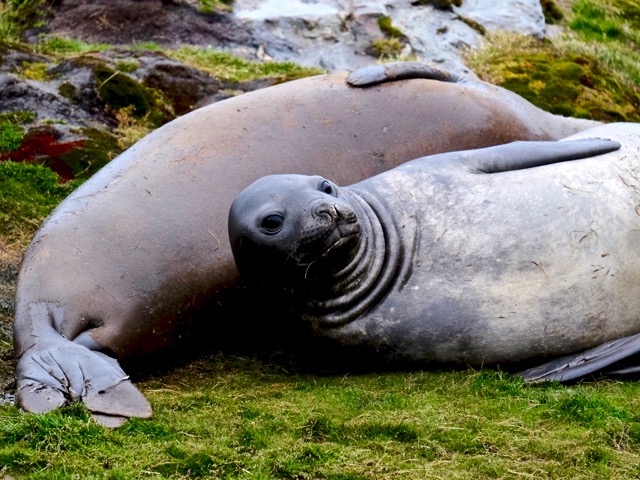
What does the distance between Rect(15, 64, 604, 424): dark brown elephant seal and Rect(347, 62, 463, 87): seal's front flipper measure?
2cm

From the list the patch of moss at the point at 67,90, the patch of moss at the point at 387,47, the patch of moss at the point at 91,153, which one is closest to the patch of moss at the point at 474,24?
the patch of moss at the point at 387,47

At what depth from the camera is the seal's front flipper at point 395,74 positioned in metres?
7.70

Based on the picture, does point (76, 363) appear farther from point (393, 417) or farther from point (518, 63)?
point (518, 63)

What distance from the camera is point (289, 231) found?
A: 18.9ft

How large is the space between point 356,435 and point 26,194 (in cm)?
448

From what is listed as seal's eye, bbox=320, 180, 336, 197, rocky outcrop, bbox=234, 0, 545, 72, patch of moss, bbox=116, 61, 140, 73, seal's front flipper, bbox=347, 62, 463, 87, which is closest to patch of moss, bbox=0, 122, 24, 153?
patch of moss, bbox=116, 61, 140, 73

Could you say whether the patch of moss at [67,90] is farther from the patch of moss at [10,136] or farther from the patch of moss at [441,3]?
the patch of moss at [441,3]

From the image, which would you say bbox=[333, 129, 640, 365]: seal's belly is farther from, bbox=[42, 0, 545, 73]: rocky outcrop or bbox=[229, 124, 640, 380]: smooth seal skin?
bbox=[42, 0, 545, 73]: rocky outcrop

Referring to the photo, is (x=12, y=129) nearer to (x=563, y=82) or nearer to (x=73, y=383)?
(x=73, y=383)

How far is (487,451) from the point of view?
178 inches

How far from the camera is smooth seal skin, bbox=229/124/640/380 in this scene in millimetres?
5859

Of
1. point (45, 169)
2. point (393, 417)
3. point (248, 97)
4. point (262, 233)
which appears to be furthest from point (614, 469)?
point (45, 169)

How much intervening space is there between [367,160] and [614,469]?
3.33 m

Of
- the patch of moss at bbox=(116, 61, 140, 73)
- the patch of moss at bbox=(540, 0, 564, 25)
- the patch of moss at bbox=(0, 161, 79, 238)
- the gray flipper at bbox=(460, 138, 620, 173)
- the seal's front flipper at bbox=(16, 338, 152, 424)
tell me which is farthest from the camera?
the patch of moss at bbox=(540, 0, 564, 25)
